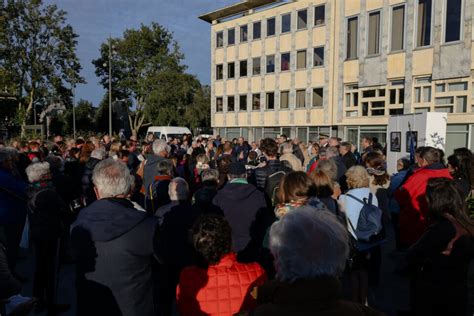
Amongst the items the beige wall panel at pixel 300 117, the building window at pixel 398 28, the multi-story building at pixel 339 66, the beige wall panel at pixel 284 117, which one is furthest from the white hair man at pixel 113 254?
the beige wall panel at pixel 284 117

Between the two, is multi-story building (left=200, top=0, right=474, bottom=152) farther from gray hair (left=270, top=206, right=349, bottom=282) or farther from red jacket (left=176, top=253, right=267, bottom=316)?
gray hair (left=270, top=206, right=349, bottom=282)

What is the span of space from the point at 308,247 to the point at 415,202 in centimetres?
406

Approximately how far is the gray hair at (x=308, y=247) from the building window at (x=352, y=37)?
2537 centimetres

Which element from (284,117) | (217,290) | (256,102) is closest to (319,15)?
(284,117)

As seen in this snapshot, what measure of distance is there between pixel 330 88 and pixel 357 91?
2230 mm

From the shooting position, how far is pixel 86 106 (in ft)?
167

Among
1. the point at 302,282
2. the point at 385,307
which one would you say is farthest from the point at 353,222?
the point at 302,282

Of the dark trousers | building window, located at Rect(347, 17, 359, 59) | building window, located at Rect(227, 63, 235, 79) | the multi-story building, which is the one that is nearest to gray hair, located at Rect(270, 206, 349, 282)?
the dark trousers

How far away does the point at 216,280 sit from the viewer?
2.71 metres

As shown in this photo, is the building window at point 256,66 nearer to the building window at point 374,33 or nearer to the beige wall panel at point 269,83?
the beige wall panel at point 269,83

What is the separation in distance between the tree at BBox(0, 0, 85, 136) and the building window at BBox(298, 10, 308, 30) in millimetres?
23902

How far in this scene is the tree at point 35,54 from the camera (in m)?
36.8

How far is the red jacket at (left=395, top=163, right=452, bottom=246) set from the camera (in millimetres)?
5125

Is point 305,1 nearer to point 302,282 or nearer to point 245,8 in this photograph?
point 245,8
